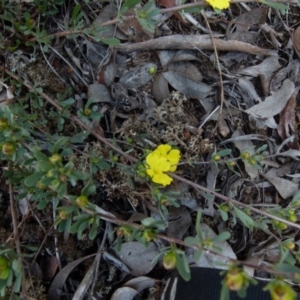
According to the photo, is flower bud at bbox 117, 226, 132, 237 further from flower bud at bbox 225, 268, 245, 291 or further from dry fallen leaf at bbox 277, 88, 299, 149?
dry fallen leaf at bbox 277, 88, 299, 149

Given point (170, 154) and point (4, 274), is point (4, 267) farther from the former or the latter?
point (170, 154)

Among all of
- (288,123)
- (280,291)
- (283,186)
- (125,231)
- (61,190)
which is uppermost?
(61,190)

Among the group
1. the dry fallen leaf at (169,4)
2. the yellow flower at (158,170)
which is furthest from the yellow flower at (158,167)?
the dry fallen leaf at (169,4)

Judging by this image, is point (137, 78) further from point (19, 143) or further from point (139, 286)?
point (139, 286)

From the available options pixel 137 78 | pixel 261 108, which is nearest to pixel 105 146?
pixel 137 78

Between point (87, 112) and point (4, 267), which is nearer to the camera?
point (4, 267)

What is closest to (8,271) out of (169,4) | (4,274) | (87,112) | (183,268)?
(4,274)
